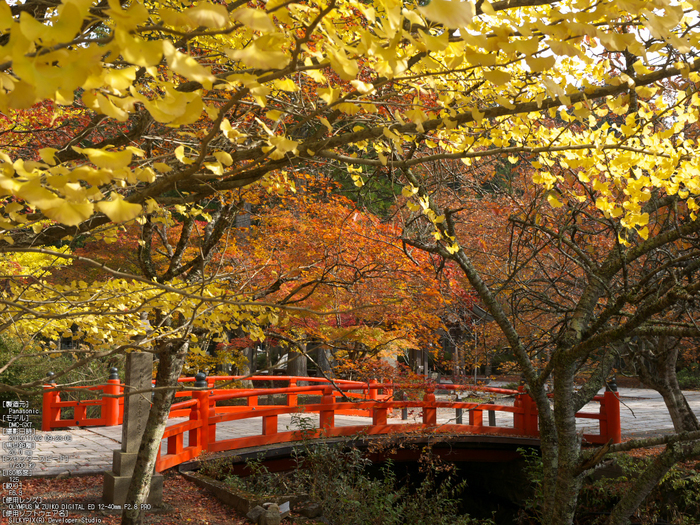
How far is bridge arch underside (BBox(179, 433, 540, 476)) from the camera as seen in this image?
7.65 m

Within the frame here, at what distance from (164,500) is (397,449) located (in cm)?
387

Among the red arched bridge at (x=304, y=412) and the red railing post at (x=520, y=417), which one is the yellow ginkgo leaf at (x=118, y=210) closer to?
the red arched bridge at (x=304, y=412)

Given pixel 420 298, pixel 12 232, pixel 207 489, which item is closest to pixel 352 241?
pixel 420 298

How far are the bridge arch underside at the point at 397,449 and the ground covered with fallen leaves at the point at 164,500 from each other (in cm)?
68

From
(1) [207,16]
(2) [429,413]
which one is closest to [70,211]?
(1) [207,16]

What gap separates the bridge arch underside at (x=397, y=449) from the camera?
25.1ft

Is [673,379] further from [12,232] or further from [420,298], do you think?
[12,232]

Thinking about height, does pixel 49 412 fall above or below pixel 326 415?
below

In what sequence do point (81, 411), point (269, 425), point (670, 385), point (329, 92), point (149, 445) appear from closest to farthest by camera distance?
point (329, 92), point (149, 445), point (670, 385), point (269, 425), point (81, 411)

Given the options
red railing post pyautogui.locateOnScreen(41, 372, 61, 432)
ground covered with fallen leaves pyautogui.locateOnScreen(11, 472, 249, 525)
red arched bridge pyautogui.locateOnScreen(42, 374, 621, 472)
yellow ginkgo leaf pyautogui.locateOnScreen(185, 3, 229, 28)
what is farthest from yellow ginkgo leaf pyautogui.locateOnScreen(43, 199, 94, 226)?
red railing post pyautogui.locateOnScreen(41, 372, 61, 432)

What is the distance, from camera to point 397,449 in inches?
344

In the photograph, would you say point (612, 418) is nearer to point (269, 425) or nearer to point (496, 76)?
point (269, 425)

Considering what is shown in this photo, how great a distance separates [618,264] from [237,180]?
3.79 m

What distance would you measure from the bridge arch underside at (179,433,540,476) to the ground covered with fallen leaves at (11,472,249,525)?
676 millimetres
